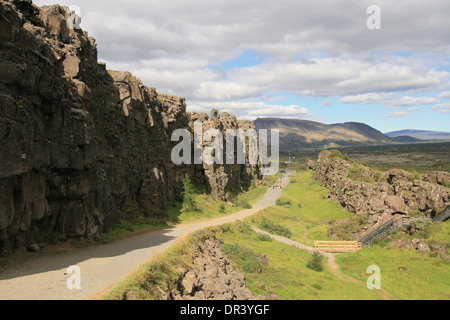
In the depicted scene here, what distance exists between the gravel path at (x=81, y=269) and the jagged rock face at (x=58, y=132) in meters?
2.55

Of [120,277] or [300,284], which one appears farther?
[300,284]

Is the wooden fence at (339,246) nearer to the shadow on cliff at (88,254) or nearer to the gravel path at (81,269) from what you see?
the shadow on cliff at (88,254)

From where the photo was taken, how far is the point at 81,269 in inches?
840

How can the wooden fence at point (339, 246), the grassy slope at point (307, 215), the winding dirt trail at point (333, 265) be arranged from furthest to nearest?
the grassy slope at point (307, 215) → the wooden fence at point (339, 246) → the winding dirt trail at point (333, 265)

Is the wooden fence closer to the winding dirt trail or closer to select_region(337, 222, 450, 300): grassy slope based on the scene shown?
the winding dirt trail

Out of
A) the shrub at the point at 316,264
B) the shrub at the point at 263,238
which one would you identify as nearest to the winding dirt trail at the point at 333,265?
the shrub at the point at 316,264

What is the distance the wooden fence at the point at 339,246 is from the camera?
47.8m

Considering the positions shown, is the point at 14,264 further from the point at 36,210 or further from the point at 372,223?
the point at 372,223

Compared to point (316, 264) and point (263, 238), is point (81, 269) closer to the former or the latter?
point (316, 264)

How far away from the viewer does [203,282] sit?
25.4 metres

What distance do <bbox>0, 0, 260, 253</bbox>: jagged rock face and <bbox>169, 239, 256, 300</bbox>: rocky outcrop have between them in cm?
1047

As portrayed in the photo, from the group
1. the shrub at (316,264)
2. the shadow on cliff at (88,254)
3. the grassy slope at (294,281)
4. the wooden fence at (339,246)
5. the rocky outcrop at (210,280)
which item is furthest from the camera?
the wooden fence at (339,246)

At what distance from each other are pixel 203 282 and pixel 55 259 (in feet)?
36.4
